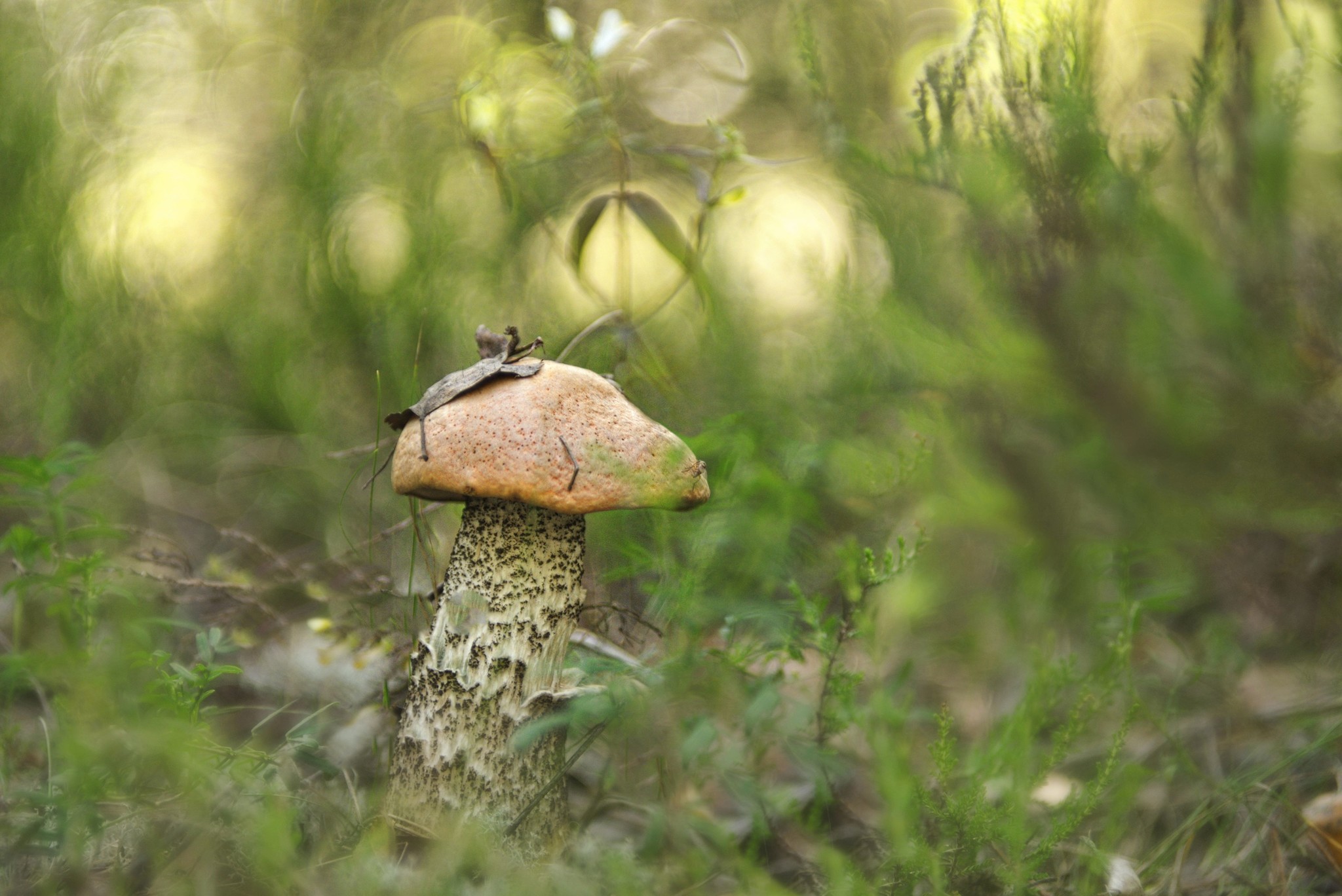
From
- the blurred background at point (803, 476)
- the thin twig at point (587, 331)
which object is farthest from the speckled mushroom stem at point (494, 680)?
the thin twig at point (587, 331)

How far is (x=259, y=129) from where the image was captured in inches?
180

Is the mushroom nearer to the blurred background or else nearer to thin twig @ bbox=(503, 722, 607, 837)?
thin twig @ bbox=(503, 722, 607, 837)

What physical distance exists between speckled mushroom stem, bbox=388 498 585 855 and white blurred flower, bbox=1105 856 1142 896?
966 mm

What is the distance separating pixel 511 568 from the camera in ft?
4.92

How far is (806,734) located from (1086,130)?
126 cm

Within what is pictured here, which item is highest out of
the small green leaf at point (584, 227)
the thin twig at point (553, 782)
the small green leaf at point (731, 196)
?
the small green leaf at point (731, 196)

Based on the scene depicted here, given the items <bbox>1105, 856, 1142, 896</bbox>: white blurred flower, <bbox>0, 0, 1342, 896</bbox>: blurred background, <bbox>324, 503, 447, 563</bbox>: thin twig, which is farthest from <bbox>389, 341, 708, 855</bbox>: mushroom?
<bbox>1105, 856, 1142, 896</bbox>: white blurred flower

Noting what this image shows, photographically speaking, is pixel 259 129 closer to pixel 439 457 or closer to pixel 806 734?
pixel 439 457

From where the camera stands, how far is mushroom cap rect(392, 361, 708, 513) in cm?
134

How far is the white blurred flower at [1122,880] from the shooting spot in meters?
1.42

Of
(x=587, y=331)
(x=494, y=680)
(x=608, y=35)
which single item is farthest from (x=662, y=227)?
(x=494, y=680)

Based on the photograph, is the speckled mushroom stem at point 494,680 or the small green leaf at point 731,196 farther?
the small green leaf at point 731,196

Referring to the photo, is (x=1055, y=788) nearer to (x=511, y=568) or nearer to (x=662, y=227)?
(x=511, y=568)

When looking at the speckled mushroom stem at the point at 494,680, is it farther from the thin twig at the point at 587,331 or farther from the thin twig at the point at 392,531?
the thin twig at the point at 587,331
